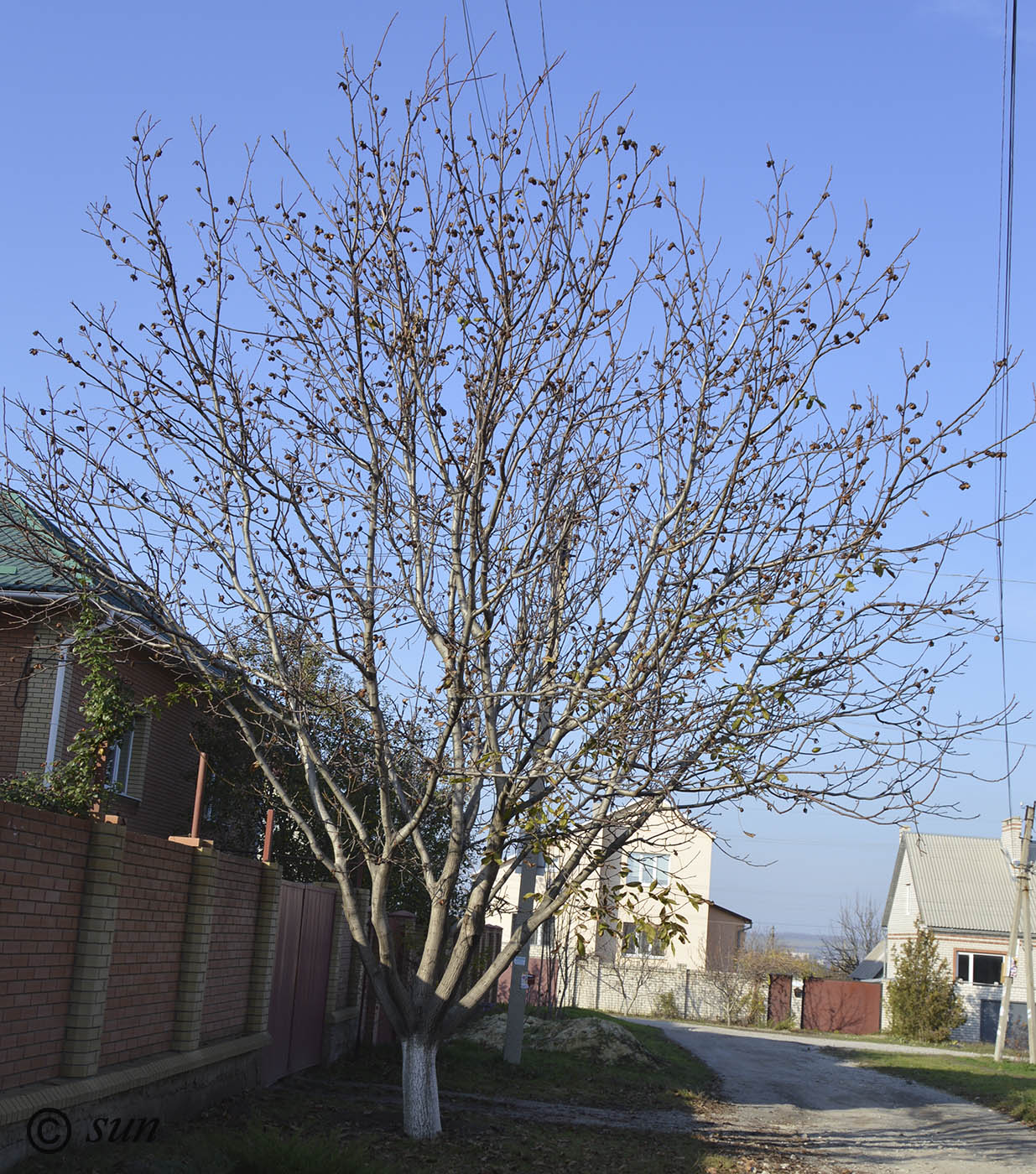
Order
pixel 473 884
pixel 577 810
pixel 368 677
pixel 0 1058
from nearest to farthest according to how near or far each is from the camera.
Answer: pixel 0 1058
pixel 577 810
pixel 368 677
pixel 473 884

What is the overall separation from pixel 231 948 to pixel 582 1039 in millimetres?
10355

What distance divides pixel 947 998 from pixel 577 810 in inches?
1278

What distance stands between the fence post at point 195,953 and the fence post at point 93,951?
171 centimetres

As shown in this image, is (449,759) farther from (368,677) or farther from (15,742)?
(15,742)

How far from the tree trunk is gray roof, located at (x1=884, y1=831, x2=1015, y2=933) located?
3467cm

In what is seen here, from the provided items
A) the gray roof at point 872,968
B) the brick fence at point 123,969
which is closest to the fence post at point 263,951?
the brick fence at point 123,969

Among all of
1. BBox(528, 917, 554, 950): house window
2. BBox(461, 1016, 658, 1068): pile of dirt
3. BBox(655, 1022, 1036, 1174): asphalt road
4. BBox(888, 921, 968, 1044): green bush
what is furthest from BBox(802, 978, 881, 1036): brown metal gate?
BBox(461, 1016, 658, 1068): pile of dirt

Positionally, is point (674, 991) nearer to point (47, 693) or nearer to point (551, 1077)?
point (551, 1077)

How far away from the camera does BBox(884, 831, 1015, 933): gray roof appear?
137 feet

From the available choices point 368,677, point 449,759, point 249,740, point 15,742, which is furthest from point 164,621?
point 15,742

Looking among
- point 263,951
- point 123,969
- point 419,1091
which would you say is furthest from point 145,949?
point 263,951

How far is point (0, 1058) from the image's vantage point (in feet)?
21.1

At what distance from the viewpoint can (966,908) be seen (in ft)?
139

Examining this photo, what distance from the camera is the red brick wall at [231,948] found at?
9.95 m
